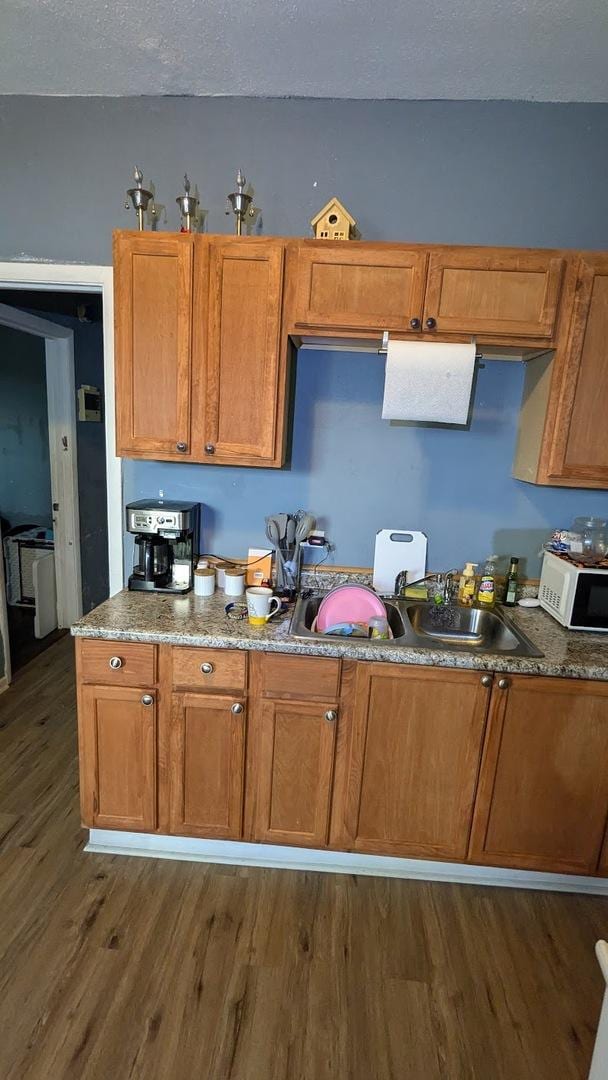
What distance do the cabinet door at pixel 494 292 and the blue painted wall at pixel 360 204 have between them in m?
0.33

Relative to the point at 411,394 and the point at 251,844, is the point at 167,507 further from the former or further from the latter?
the point at 251,844

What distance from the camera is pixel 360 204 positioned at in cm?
206

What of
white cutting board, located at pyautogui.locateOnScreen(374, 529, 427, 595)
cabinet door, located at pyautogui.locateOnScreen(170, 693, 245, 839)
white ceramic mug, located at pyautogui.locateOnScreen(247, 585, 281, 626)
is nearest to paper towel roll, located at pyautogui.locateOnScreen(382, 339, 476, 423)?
white cutting board, located at pyautogui.locateOnScreen(374, 529, 427, 595)

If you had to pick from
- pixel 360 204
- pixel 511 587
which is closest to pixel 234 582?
pixel 511 587

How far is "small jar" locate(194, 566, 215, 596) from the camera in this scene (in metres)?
2.08

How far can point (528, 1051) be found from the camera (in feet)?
4.65

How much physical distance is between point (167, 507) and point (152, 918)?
137 cm

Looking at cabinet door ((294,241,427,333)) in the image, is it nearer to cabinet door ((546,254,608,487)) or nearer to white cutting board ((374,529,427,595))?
cabinet door ((546,254,608,487))

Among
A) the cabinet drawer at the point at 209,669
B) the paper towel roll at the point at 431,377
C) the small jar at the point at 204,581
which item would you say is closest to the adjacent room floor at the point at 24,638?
the small jar at the point at 204,581

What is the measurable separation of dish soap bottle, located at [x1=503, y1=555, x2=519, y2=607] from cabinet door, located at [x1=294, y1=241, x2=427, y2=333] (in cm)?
100

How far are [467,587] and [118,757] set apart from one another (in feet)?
4.68

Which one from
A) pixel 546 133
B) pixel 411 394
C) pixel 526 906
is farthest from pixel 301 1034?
pixel 546 133

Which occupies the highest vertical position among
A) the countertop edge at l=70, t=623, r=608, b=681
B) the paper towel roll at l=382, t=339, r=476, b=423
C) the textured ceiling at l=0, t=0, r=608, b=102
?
the textured ceiling at l=0, t=0, r=608, b=102

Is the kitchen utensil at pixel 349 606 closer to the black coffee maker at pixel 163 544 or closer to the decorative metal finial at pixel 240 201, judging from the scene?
the black coffee maker at pixel 163 544
